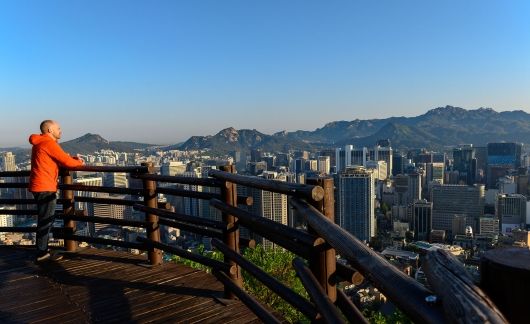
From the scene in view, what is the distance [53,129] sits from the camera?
14.6 ft

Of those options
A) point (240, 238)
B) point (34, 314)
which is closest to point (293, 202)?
point (240, 238)

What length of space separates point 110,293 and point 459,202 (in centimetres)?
7825

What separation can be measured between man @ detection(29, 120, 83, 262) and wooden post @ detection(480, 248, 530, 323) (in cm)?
446

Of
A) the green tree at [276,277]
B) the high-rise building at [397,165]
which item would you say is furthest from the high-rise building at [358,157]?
the green tree at [276,277]

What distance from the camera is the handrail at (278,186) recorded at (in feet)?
6.87

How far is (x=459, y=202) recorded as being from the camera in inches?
2844

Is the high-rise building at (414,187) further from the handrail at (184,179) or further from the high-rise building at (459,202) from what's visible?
the handrail at (184,179)

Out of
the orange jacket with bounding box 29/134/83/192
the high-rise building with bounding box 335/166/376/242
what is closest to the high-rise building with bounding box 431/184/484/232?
the high-rise building with bounding box 335/166/376/242

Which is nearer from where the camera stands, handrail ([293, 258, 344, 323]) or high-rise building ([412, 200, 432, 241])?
handrail ([293, 258, 344, 323])

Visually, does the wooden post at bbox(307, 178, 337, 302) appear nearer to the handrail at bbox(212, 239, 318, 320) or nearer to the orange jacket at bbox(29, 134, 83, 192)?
the handrail at bbox(212, 239, 318, 320)

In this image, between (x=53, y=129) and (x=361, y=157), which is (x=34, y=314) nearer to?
(x=53, y=129)

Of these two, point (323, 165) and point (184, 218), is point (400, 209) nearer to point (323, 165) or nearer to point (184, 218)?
point (323, 165)

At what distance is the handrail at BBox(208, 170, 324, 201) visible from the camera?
2.09 m

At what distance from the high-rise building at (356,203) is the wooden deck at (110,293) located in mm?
55738
